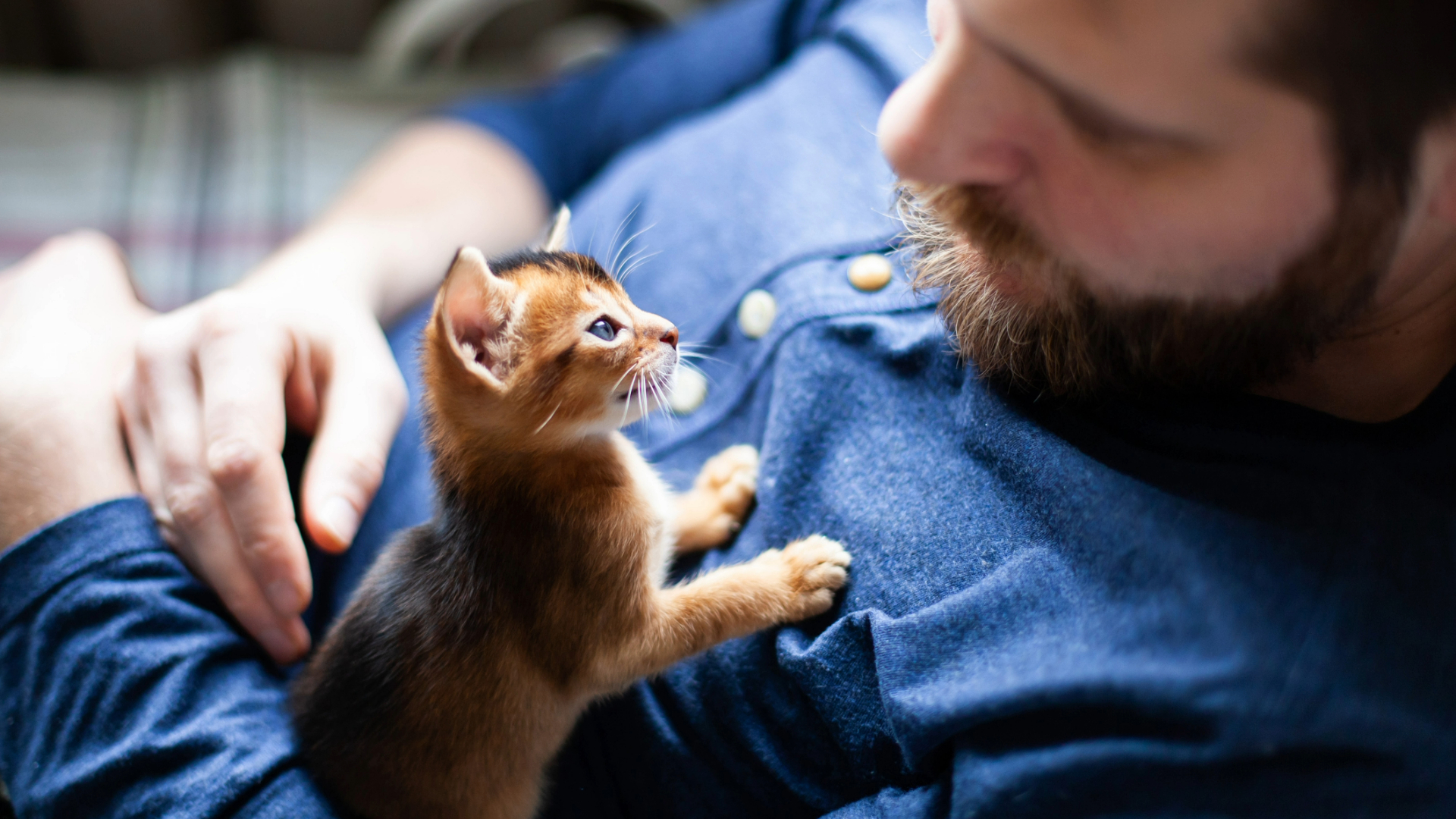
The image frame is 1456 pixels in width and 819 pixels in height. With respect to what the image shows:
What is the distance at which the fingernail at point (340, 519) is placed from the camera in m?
0.83

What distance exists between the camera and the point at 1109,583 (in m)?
0.63

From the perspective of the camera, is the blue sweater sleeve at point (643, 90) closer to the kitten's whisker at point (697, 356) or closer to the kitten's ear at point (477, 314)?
the kitten's whisker at point (697, 356)

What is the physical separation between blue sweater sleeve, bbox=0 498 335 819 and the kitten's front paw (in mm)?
478

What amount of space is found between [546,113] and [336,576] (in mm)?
888

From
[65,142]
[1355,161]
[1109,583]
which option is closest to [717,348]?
[1109,583]

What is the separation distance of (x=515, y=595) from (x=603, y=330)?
0.87 ft

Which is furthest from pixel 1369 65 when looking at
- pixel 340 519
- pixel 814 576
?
pixel 340 519

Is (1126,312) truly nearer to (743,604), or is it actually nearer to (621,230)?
A: (743,604)

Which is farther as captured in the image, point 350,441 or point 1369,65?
point 350,441

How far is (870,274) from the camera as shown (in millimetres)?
900

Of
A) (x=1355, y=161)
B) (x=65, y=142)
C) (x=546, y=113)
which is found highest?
(x=1355, y=161)

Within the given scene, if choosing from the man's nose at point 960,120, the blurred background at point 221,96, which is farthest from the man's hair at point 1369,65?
the blurred background at point 221,96

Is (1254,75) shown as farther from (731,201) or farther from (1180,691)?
(731,201)

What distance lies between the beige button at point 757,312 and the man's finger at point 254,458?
0.48 metres
